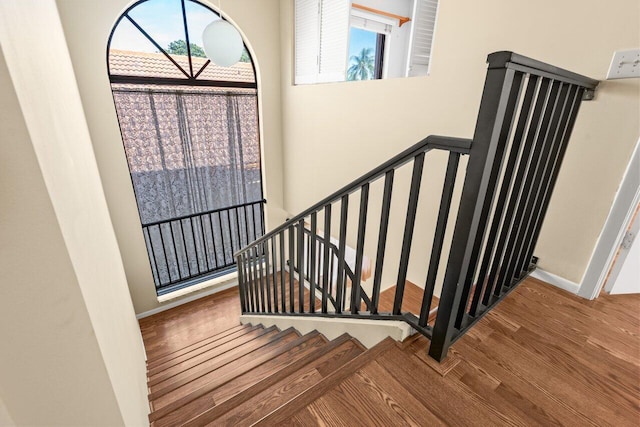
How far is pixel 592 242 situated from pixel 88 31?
444 centimetres

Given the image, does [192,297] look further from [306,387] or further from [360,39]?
[360,39]

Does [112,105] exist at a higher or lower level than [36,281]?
higher

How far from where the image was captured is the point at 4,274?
0.64 meters

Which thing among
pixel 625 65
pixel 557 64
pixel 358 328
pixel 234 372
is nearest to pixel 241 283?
pixel 234 372

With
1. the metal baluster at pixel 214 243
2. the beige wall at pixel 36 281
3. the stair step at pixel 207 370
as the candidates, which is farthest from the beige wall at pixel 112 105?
the beige wall at pixel 36 281

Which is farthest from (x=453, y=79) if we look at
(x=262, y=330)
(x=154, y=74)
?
(x=154, y=74)

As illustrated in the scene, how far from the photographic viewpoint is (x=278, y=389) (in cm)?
135

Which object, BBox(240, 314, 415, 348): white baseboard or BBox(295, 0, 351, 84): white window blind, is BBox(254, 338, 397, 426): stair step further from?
BBox(295, 0, 351, 84): white window blind

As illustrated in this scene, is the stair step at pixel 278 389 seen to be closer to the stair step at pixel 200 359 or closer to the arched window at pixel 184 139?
the stair step at pixel 200 359

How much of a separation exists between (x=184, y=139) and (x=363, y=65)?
8.33 ft

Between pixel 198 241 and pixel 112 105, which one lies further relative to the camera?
pixel 198 241

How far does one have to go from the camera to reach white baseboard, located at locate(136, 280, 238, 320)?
3.89m

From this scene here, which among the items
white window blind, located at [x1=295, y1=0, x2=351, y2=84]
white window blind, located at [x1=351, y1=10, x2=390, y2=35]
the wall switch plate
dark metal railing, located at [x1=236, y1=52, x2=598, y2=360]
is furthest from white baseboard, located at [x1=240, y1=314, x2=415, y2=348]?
white window blind, located at [x1=351, y1=10, x2=390, y2=35]

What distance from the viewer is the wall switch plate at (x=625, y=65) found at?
4.36 feet
